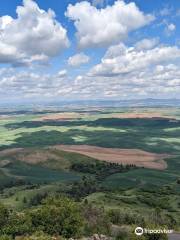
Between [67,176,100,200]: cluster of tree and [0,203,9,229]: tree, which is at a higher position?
[0,203,9,229]: tree

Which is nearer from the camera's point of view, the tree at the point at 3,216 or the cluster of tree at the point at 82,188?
the tree at the point at 3,216

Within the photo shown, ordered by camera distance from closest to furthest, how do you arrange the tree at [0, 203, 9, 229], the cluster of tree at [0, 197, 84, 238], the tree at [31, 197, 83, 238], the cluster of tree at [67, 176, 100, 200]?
the cluster of tree at [0, 197, 84, 238], the tree at [31, 197, 83, 238], the tree at [0, 203, 9, 229], the cluster of tree at [67, 176, 100, 200]

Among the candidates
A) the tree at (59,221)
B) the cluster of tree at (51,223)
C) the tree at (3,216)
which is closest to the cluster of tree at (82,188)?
the tree at (3,216)

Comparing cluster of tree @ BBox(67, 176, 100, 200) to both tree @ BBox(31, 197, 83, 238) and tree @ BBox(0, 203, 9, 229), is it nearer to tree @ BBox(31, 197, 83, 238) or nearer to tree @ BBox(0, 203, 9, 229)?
tree @ BBox(0, 203, 9, 229)

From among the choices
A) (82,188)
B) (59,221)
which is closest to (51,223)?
(59,221)

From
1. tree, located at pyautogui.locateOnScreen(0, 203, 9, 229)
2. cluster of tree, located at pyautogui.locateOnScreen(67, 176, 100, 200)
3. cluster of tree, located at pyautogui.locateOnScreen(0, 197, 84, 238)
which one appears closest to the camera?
cluster of tree, located at pyautogui.locateOnScreen(0, 197, 84, 238)

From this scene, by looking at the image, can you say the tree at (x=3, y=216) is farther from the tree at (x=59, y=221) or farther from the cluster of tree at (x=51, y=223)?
the tree at (x=59, y=221)

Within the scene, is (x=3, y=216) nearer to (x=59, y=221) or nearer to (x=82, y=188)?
(x=59, y=221)

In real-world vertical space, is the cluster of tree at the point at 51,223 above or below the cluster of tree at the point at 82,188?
above

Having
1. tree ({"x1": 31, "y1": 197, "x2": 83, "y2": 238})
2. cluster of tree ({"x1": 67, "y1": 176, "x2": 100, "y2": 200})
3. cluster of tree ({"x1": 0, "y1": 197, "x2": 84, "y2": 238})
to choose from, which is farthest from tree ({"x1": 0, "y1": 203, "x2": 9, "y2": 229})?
cluster of tree ({"x1": 67, "y1": 176, "x2": 100, "y2": 200})

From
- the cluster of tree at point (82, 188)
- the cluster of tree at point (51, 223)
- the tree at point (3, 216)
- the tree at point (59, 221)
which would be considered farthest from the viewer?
the cluster of tree at point (82, 188)

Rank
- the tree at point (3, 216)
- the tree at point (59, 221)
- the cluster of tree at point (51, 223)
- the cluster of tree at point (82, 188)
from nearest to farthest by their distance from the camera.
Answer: the cluster of tree at point (51, 223), the tree at point (59, 221), the tree at point (3, 216), the cluster of tree at point (82, 188)

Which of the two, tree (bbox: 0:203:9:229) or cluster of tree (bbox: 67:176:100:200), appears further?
cluster of tree (bbox: 67:176:100:200)
